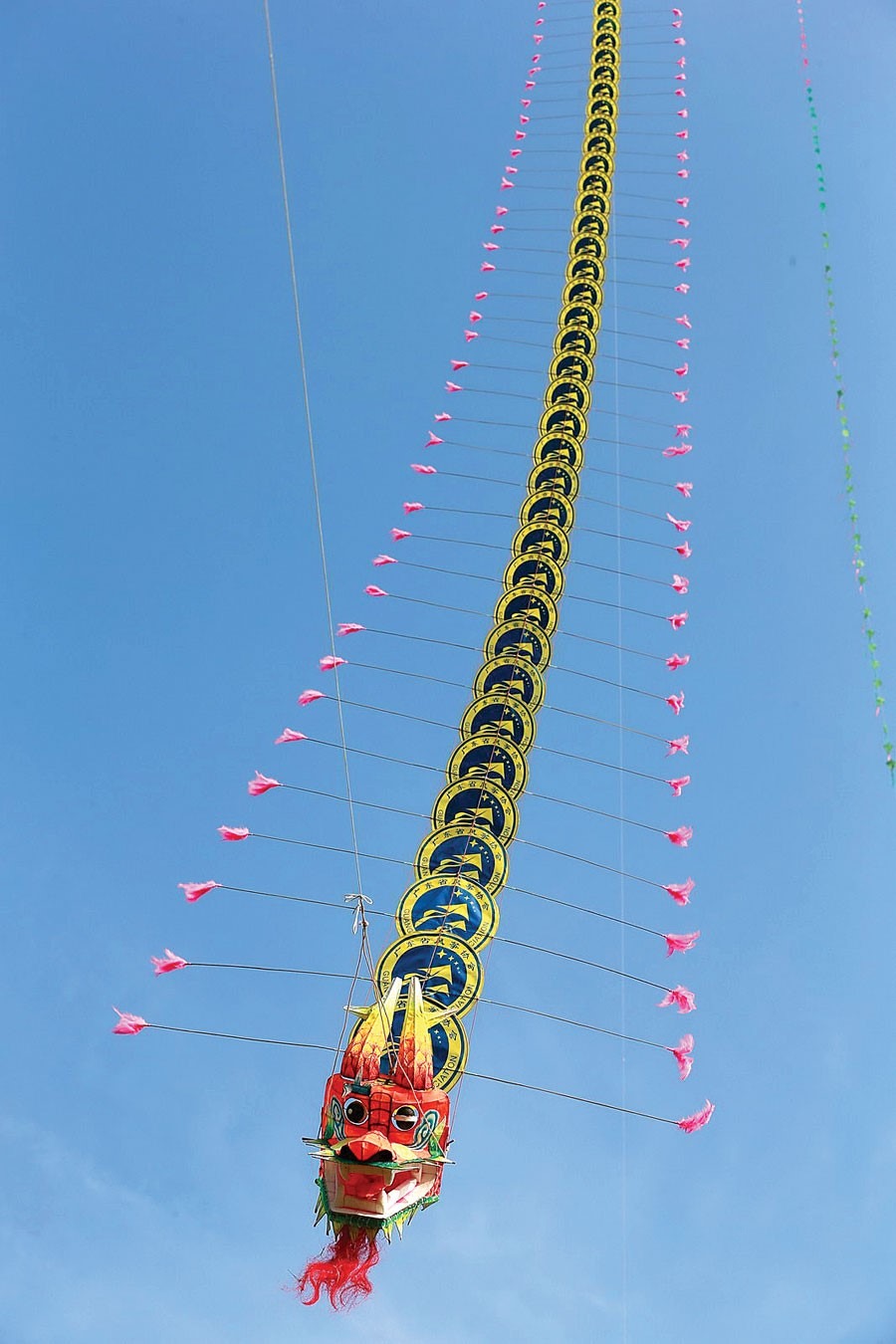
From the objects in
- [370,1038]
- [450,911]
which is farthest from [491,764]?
[370,1038]

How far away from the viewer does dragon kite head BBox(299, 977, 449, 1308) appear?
1733cm

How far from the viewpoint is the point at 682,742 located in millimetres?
26422

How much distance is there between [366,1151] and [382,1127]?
808 mm

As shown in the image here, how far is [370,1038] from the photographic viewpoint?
62.1ft

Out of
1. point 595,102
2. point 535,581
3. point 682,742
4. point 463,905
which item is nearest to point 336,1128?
point 463,905

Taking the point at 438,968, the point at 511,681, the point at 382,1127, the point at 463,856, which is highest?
the point at 511,681

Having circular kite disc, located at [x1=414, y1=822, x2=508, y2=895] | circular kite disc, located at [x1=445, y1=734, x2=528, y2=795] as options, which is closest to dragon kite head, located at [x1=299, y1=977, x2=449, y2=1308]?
circular kite disc, located at [x1=414, y1=822, x2=508, y2=895]

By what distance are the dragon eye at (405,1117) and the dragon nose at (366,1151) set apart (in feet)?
2.67

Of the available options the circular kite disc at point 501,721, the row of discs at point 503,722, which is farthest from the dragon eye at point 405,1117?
the circular kite disc at point 501,721

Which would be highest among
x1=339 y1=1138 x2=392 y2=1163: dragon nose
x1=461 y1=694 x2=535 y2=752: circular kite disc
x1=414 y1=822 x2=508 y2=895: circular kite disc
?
x1=461 y1=694 x2=535 y2=752: circular kite disc

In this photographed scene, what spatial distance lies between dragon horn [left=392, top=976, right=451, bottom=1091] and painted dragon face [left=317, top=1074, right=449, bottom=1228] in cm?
18

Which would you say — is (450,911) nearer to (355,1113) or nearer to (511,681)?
(355,1113)

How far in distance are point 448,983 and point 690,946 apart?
4720 mm

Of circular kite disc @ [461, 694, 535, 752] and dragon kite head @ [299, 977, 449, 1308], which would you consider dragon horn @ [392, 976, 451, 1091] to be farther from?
circular kite disc @ [461, 694, 535, 752]
